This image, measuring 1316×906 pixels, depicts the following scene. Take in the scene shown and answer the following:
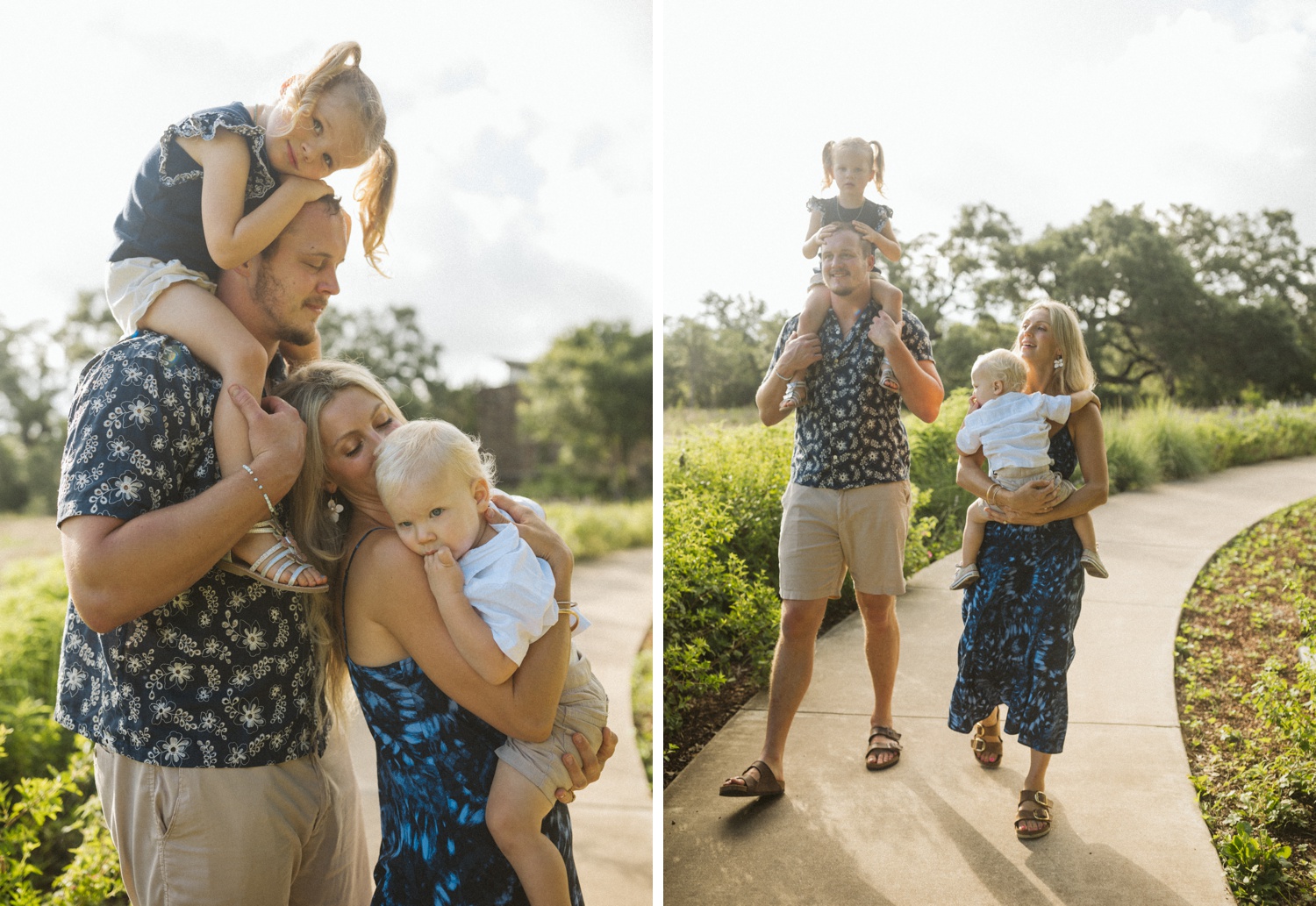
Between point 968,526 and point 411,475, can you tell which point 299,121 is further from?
point 968,526

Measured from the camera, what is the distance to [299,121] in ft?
5.46

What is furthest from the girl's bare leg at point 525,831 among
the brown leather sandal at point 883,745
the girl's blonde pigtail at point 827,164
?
the girl's blonde pigtail at point 827,164

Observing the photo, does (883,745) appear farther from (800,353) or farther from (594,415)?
(594,415)

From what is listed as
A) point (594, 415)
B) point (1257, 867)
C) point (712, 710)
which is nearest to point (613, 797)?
point (712, 710)

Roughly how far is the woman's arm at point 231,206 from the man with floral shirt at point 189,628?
0.15 feet

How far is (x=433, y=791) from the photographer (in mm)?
1562

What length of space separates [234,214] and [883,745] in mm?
2213

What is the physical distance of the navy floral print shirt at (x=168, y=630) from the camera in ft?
4.41

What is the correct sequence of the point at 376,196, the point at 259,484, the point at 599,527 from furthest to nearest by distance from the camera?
the point at 599,527 < the point at 376,196 < the point at 259,484

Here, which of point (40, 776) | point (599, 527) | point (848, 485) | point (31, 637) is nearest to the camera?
point (848, 485)

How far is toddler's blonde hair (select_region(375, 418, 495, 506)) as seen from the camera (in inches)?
57.5

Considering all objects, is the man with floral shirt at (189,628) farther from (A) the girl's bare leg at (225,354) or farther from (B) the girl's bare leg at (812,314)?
(B) the girl's bare leg at (812,314)

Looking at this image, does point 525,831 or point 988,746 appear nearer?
point 525,831

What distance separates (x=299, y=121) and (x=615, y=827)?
2.94 meters
